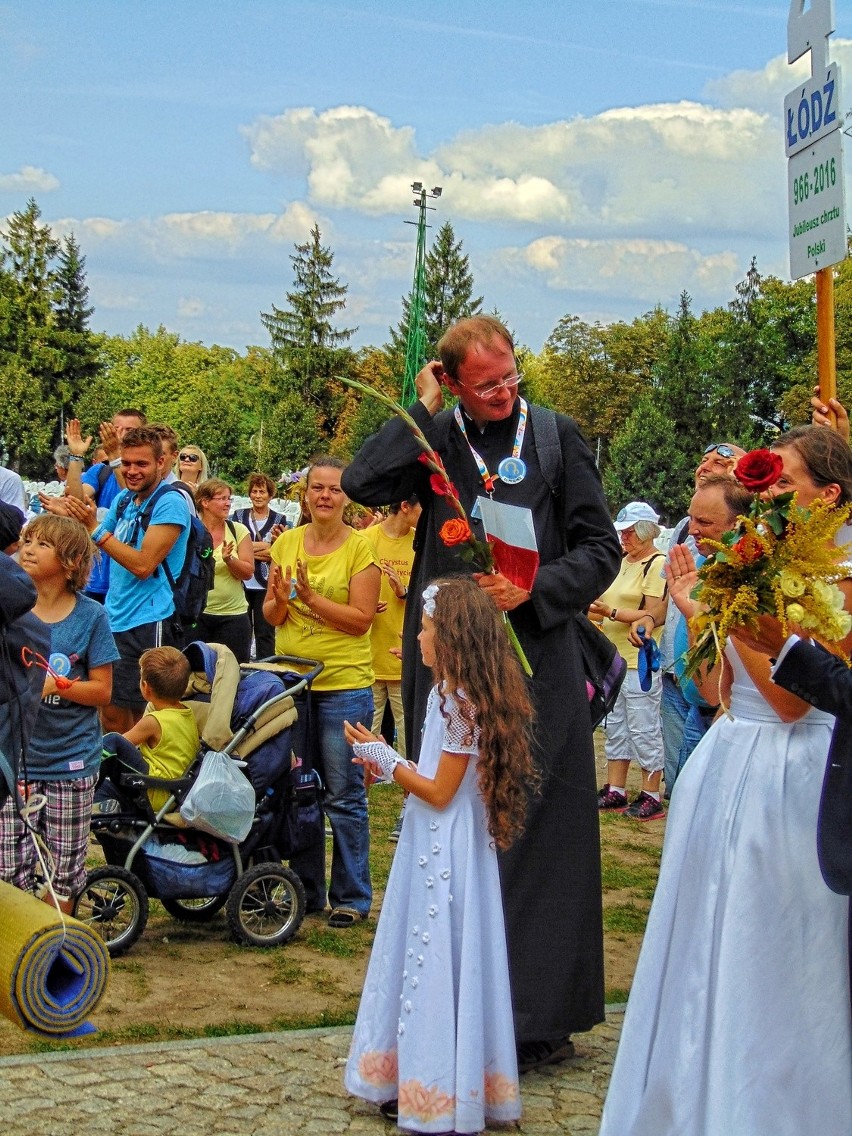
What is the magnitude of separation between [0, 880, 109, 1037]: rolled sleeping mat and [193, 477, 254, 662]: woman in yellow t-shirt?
7.06 meters

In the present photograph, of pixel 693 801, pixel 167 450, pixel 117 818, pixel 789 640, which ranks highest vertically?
pixel 167 450

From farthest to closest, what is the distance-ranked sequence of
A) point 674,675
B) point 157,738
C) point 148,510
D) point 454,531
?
1. point 674,675
2. point 148,510
3. point 157,738
4. point 454,531

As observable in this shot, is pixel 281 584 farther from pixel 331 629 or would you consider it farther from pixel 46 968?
pixel 46 968

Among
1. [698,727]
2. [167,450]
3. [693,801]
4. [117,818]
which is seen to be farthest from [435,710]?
[167,450]

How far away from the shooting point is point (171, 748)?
21.6 ft

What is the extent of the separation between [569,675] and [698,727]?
2.43 meters

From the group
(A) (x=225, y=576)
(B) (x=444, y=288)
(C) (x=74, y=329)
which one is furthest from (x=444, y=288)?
(A) (x=225, y=576)

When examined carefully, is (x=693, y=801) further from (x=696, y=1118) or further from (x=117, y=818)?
(x=117, y=818)

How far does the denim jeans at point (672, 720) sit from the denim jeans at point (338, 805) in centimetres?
258

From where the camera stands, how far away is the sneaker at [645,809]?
10.0 meters

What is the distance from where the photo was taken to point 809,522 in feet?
11.0

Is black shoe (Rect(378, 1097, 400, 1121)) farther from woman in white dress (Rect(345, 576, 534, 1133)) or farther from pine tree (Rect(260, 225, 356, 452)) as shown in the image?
pine tree (Rect(260, 225, 356, 452))

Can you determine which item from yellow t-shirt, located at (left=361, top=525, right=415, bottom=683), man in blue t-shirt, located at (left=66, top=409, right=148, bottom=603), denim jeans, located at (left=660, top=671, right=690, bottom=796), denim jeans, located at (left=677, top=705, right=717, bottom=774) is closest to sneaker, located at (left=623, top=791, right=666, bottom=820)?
denim jeans, located at (left=660, top=671, right=690, bottom=796)

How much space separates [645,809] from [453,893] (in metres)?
5.87
